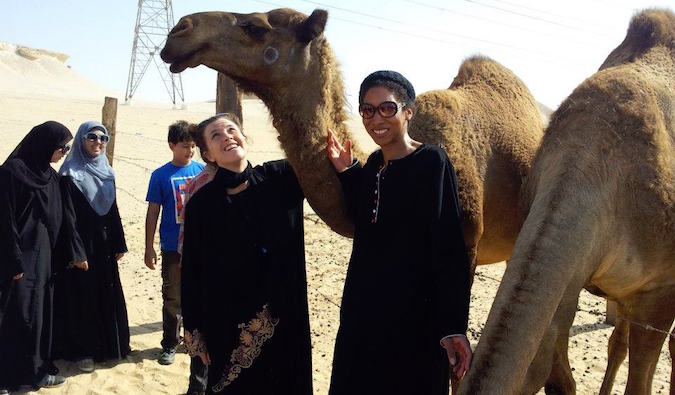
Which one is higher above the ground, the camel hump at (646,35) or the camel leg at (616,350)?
the camel hump at (646,35)

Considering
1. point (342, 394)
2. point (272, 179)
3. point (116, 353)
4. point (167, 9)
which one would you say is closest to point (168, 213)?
point (116, 353)

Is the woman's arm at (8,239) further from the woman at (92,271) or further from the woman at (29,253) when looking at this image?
the woman at (92,271)

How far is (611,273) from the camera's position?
3.09 meters

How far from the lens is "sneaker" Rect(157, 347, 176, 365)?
220 inches

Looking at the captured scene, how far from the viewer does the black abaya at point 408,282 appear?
252cm

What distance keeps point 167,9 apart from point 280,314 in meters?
55.3

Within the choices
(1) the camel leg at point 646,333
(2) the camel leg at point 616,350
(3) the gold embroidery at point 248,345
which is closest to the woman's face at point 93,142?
(3) the gold embroidery at point 248,345

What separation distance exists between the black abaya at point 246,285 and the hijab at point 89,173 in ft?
7.68

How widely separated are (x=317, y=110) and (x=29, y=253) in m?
2.89

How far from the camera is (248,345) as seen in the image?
3.19 metres

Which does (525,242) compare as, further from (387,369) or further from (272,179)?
(272,179)

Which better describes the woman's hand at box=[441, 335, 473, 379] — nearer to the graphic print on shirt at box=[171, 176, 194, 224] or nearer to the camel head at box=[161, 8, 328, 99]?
the camel head at box=[161, 8, 328, 99]

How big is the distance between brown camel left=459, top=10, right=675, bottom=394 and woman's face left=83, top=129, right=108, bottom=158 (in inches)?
148

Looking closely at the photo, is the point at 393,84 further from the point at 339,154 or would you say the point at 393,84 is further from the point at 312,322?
the point at 312,322
